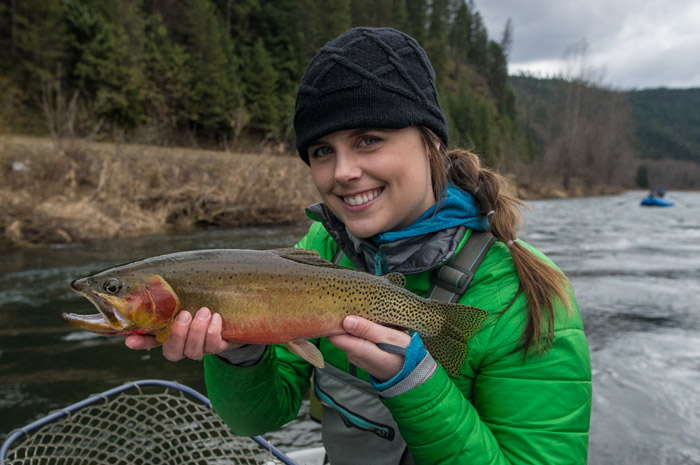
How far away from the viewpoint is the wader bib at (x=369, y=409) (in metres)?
1.96

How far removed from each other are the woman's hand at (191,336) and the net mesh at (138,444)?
3.61 feet

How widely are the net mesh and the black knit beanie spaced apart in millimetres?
1843

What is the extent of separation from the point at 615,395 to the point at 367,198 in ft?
15.7

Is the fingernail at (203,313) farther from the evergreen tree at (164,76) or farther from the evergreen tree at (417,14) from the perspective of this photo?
the evergreen tree at (417,14)

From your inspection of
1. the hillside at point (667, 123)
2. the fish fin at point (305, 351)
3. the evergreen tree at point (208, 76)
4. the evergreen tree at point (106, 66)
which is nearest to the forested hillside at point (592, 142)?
the hillside at point (667, 123)

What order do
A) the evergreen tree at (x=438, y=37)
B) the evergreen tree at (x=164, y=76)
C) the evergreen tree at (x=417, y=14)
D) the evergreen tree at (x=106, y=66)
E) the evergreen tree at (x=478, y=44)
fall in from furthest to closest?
the evergreen tree at (x=478, y=44)
the evergreen tree at (x=417, y=14)
the evergreen tree at (x=438, y=37)
the evergreen tree at (x=164, y=76)
the evergreen tree at (x=106, y=66)

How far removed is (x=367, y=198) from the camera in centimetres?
198

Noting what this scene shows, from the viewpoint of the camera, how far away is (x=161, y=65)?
31.2 m

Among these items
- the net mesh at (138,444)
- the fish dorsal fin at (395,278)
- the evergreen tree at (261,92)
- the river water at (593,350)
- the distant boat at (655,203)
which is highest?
the evergreen tree at (261,92)

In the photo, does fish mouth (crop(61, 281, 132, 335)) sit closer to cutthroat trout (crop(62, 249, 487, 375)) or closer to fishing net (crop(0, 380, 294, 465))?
cutthroat trout (crop(62, 249, 487, 375))

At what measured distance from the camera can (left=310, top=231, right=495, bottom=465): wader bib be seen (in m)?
1.96

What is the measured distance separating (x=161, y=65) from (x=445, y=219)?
3346cm

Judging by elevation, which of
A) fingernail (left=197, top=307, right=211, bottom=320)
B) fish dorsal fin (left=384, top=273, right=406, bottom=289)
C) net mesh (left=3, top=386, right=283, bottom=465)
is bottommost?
net mesh (left=3, top=386, right=283, bottom=465)

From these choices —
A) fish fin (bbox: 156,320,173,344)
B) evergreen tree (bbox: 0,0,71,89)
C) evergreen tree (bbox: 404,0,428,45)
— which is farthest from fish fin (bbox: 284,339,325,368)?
evergreen tree (bbox: 404,0,428,45)
